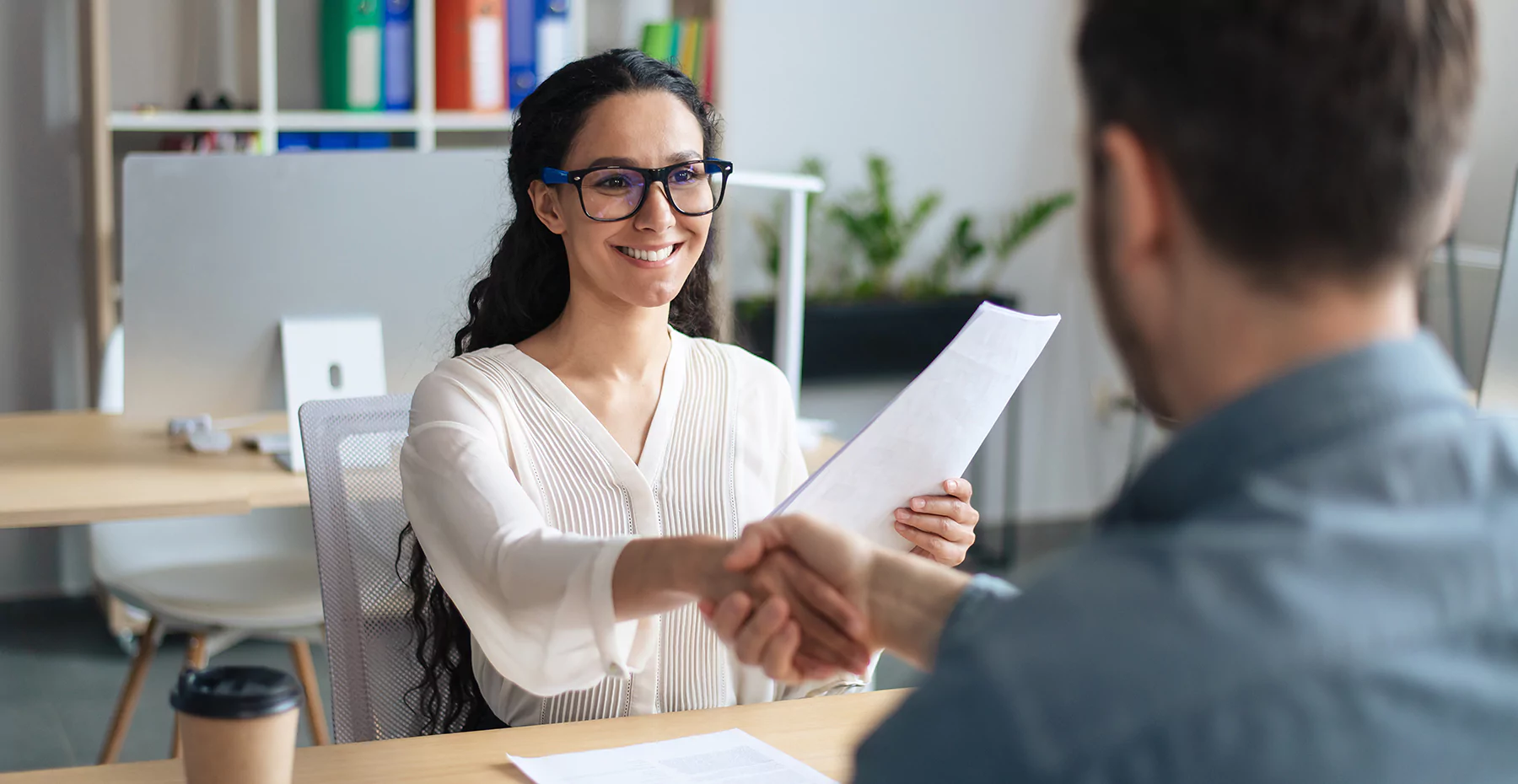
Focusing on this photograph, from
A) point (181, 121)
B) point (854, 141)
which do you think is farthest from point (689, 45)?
point (181, 121)

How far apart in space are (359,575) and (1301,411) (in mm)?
1213

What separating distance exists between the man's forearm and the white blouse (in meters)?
0.25

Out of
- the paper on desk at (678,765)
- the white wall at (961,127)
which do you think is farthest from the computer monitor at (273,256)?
the white wall at (961,127)

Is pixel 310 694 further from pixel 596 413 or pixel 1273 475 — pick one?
pixel 1273 475

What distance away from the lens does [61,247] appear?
12.5 ft

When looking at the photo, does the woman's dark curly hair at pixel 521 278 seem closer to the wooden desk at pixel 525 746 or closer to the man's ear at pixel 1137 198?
the wooden desk at pixel 525 746

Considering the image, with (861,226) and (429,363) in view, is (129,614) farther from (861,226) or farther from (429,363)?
(861,226)

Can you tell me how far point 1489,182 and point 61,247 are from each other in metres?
3.97

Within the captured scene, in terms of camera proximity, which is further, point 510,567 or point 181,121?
point 181,121

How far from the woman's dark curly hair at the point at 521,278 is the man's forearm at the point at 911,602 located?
65 centimetres

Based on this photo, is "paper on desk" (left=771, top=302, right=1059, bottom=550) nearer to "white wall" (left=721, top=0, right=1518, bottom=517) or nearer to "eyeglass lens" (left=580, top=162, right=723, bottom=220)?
"eyeglass lens" (left=580, top=162, right=723, bottom=220)

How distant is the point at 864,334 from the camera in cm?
438

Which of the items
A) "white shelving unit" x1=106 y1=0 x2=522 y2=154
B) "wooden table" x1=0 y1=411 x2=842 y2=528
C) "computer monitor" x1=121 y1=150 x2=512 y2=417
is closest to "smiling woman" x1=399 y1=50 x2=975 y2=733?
"computer monitor" x1=121 y1=150 x2=512 y2=417

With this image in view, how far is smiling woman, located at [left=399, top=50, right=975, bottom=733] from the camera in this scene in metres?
1.47
